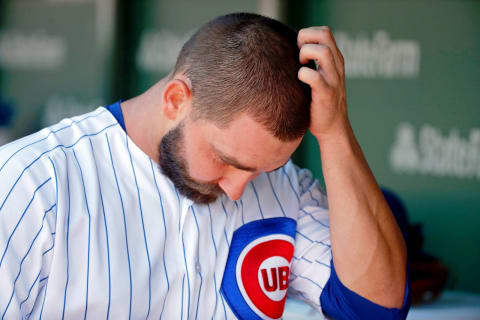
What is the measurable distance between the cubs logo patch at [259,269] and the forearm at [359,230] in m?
0.14

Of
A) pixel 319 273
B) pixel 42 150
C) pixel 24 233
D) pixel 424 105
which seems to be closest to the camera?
pixel 24 233

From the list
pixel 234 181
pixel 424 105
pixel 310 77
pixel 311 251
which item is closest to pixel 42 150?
pixel 234 181

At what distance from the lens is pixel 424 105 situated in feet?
9.46

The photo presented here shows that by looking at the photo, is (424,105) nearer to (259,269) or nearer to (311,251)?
(311,251)

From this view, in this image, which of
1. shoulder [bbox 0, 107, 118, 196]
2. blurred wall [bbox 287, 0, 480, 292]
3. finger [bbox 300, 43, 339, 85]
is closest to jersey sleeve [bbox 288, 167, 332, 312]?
finger [bbox 300, 43, 339, 85]

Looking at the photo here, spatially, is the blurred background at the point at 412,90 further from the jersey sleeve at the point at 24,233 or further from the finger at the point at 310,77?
the jersey sleeve at the point at 24,233

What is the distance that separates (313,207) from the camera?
5.09 ft

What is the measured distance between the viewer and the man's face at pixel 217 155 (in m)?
1.24

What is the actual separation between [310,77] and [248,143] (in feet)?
0.63

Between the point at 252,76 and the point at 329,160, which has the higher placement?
the point at 252,76

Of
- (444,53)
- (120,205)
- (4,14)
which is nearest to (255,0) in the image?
(444,53)

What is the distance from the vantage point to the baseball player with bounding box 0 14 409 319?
1.14m

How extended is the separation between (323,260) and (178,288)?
1.27ft

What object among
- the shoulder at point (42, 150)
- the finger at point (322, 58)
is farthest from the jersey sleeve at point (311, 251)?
the shoulder at point (42, 150)
